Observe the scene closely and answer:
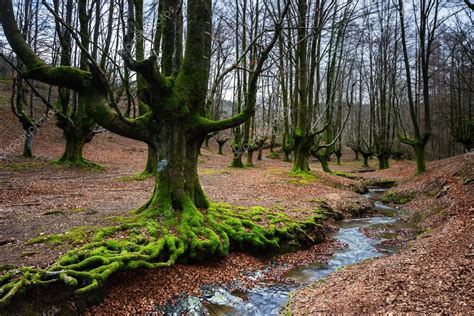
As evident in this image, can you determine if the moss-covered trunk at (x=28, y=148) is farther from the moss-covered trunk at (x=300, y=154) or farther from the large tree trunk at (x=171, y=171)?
the moss-covered trunk at (x=300, y=154)

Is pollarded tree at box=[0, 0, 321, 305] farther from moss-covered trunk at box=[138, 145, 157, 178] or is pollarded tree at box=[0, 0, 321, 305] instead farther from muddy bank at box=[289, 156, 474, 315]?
moss-covered trunk at box=[138, 145, 157, 178]

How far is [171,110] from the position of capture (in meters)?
7.04

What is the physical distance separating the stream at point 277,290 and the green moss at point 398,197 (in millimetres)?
5714

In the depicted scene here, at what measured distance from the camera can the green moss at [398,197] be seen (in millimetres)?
14383

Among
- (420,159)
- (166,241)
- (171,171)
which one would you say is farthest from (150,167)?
(420,159)

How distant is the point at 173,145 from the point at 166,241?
2.19 metres

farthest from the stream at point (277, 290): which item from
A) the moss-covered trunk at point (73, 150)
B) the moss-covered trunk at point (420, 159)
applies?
the moss-covered trunk at point (73, 150)

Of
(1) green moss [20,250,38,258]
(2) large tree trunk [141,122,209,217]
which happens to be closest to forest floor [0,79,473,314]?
(1) green moss [20,250,38,258]

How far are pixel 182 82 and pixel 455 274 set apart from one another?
20.8 ft

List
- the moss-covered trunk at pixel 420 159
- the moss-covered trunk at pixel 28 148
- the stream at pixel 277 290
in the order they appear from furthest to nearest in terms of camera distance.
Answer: the moss-covered trunk at pixel 28 148 → the moss-covered trunk at pixel 420 159 → the stream at pixel 277 290

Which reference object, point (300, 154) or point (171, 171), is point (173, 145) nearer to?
point (171, 171)

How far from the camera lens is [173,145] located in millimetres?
7191

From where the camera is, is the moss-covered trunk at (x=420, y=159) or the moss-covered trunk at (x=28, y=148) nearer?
the moss-covered trunk at (x=420, y=159)

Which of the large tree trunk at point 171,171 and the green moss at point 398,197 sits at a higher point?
the large tree trunk at point 171,171
